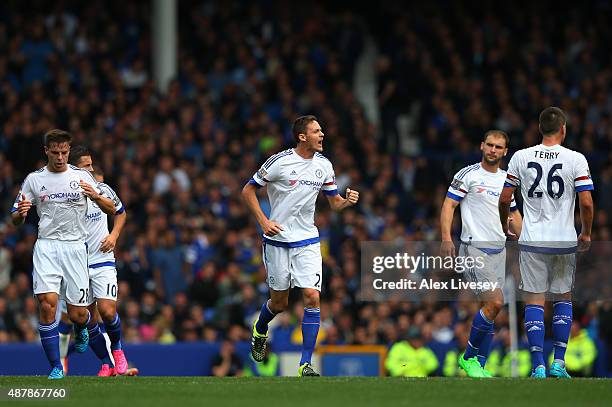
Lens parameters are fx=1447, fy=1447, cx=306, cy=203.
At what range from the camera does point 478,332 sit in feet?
47.0

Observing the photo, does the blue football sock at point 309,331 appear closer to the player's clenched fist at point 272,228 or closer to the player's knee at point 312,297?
the player's knee at point 312,297

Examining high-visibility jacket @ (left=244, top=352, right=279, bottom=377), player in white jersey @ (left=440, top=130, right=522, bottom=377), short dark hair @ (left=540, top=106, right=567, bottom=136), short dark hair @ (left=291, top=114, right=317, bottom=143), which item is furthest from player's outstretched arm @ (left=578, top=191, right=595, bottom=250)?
high-visibility jacket @ (left=244, top=352, right=279, bottom=377)

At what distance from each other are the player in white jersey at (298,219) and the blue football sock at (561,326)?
224 centimetres

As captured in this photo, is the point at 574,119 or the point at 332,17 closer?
the point at 574,119

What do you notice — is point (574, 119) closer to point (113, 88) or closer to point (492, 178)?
point (113, 88)

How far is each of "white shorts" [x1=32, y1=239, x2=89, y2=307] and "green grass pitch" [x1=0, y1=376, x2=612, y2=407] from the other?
0.85 m

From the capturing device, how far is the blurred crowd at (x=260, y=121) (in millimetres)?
21516

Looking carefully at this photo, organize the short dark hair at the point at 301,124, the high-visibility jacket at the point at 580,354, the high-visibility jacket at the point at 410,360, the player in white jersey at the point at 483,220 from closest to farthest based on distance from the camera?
1. the short dark hair at the point at 301,124
2. the player in white jersey at the point at 483,220
3. the high-visibility jacket at the point at 410,360
4. the high-visibility jacket at the point at 580,354

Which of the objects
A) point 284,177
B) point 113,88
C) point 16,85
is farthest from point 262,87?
point 284,177

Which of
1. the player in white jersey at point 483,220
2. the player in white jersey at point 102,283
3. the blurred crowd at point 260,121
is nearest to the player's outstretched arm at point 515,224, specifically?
the player in white jersey at point 483,220

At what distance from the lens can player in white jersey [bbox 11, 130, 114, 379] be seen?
13617 mm

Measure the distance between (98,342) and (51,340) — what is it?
1.14m

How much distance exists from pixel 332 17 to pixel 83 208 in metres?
16.7

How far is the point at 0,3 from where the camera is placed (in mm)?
27641
